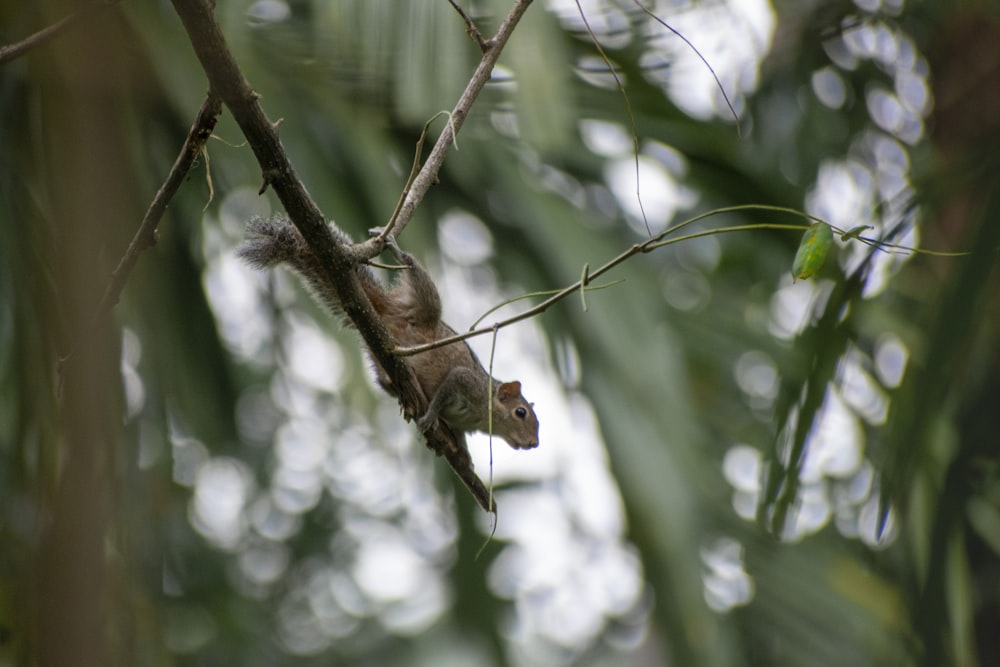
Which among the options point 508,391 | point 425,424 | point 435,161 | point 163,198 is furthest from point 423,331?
point 163,198

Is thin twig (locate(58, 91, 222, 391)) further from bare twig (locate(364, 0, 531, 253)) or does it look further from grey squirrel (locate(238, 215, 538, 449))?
grey squirrel (locate(238, 215, 538, 449))

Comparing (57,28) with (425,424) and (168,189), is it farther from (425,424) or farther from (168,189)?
(425,424)

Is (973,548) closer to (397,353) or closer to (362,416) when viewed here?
(362,416)

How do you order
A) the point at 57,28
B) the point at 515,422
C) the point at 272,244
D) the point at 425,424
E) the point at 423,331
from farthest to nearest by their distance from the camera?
the point at 515,422, the point at 423,331, the point at 272,244, the point at 425,424, the point at 57,28

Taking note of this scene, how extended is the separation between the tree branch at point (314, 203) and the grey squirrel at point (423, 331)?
0.46 m

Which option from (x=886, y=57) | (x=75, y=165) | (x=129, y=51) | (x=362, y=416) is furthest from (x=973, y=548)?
(x=75, y=165)

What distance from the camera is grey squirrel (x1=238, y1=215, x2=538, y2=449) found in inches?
74.9

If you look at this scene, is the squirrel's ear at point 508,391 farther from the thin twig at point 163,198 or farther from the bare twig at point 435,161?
the thin twig at point 163,198

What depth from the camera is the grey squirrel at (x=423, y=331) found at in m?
1.90

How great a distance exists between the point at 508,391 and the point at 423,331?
1.54 ft

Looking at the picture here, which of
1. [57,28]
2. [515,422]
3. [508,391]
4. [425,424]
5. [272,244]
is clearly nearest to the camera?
[57,28]

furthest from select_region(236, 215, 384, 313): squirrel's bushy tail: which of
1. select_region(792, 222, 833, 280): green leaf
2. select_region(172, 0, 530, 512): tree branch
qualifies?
select_region(792, 222, 833, 280): green leaf

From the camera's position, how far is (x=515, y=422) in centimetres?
294

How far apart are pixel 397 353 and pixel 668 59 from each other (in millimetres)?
2387
